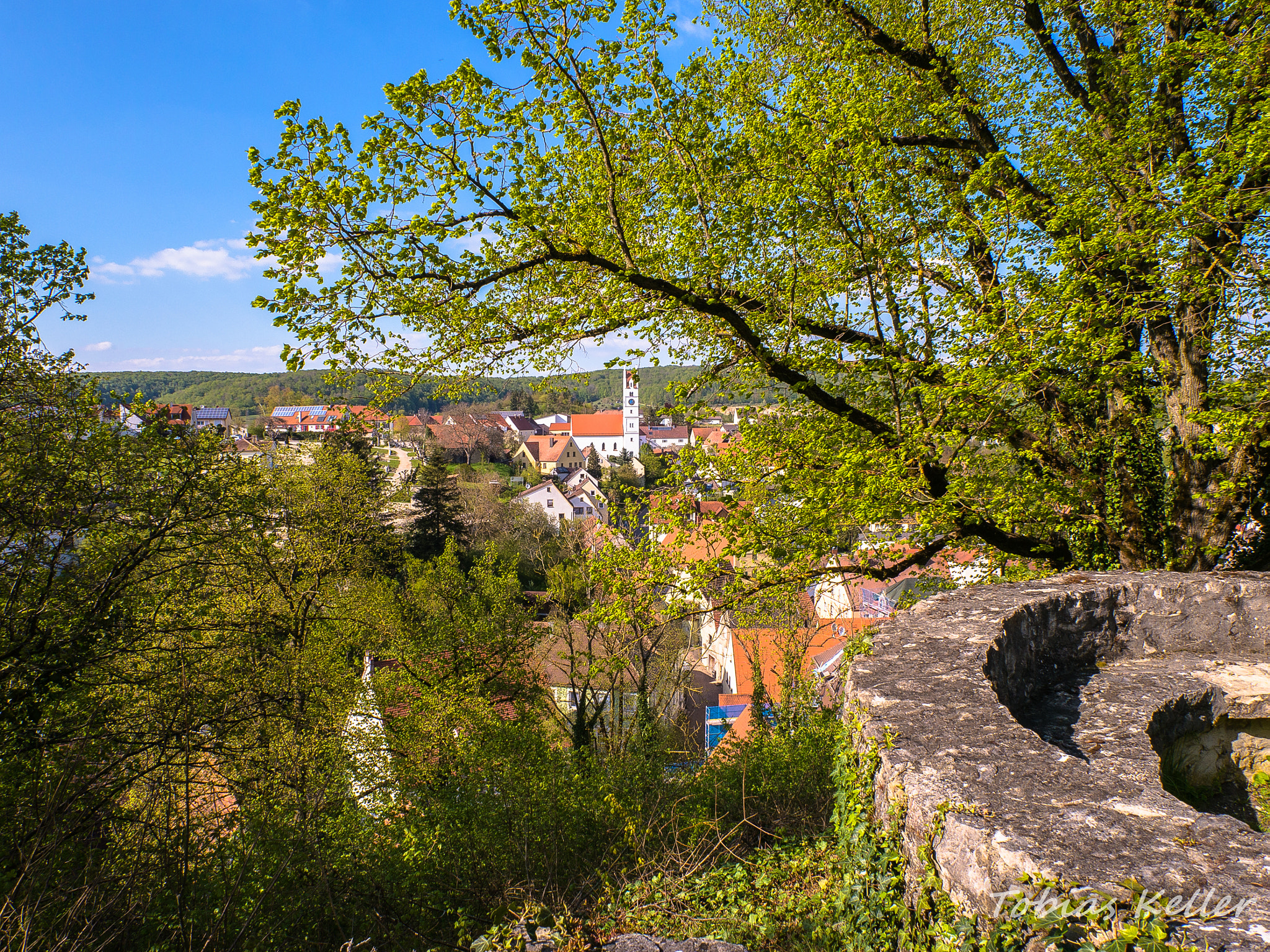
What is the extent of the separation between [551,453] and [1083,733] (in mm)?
78696

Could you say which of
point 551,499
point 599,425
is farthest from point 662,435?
point 551,499

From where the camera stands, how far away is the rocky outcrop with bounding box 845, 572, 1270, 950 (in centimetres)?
200

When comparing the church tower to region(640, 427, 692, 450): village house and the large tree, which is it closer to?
region(640, 427, 692, 450): village house

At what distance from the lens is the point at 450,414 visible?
67.6 m

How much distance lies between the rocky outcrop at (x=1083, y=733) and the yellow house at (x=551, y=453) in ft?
234

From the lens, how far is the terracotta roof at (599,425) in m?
93.8

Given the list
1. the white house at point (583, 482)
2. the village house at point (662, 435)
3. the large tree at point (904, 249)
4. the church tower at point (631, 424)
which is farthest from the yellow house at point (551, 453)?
the large tree at point (904, 249)

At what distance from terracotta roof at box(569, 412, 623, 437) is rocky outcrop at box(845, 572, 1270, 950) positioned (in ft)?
293

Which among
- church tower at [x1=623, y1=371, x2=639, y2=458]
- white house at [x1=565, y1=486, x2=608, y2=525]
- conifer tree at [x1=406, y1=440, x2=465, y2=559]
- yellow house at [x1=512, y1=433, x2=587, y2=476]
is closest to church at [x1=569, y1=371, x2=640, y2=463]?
church tower at [x1=623, y1=371, x2=639, y2=458]

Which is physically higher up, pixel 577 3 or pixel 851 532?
pixel 577 3

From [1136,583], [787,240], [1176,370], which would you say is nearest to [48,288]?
[787,240]

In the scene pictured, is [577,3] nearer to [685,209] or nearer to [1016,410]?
[685,209]

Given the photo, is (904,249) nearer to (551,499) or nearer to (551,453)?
(551,499)

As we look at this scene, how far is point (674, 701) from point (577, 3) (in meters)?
21.3
